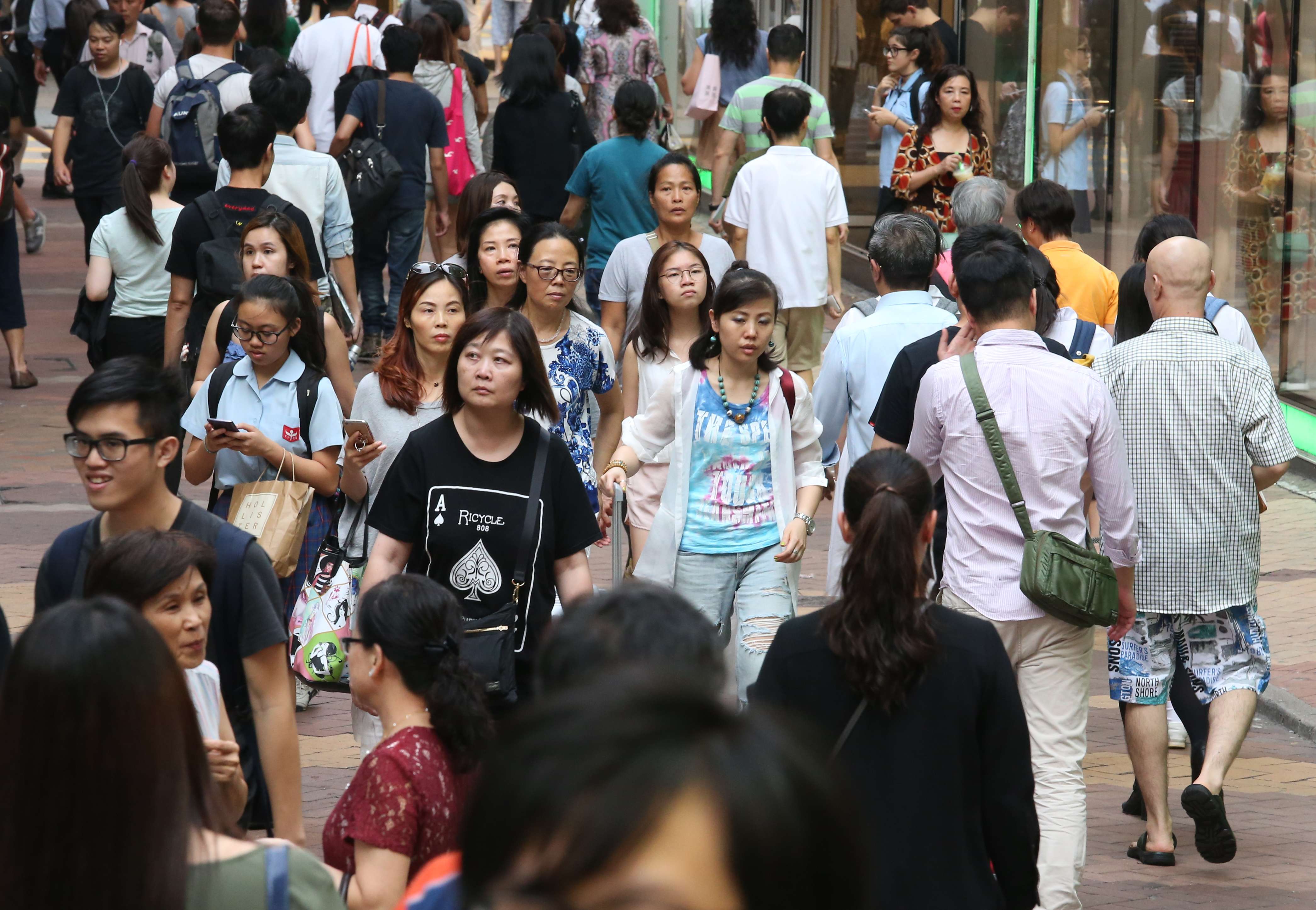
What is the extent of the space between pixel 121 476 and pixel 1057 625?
8.25 feet

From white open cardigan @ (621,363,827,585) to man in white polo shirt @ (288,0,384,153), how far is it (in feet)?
→ 24.3

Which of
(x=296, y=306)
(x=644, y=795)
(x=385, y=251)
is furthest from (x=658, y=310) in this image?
(x=385, y=251)

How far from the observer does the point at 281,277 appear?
19.1 ft

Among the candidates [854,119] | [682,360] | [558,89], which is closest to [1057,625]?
[682,360]

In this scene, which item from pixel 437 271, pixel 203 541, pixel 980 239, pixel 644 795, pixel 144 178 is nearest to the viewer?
pixel 644 795

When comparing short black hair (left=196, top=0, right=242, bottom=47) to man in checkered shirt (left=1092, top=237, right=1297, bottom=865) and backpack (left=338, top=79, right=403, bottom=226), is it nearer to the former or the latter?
backpack (left=338, top=79, right=403, bottom=226)

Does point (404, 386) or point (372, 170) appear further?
point (372, 170)

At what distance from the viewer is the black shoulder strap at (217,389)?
18.9 feet

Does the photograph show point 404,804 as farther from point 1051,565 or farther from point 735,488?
point 735,488

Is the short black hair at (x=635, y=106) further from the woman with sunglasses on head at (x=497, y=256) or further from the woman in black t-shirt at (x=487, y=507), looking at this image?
the woman in black t-shirt at (x=487, y=507)

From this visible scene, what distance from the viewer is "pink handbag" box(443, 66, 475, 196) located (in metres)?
12.9

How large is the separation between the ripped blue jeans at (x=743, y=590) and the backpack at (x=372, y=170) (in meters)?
6.51

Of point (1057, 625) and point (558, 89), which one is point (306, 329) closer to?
point (1057, 625)

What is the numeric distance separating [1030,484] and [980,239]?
97 cm
